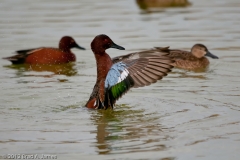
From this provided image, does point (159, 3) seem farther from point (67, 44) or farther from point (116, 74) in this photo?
point (116, 74)

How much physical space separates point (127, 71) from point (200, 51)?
4.06 meters

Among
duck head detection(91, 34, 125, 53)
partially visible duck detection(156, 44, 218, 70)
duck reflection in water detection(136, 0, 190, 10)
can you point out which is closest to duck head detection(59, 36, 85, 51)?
partially visible duck detection(156, 44, 218, 70)

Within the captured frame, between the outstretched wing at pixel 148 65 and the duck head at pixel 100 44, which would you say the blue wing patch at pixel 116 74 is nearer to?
the outstretched wing at pixel 148 65

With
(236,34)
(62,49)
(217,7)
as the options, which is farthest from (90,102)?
(217,7)

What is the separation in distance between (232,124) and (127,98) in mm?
1911

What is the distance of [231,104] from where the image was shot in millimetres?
8422

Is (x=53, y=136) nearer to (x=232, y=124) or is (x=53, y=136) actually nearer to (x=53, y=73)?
(x=232, y=124)

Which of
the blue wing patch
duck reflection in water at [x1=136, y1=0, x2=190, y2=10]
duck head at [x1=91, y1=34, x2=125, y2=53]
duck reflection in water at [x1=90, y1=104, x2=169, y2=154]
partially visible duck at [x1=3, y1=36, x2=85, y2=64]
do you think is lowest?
duck reflection in water at [x1=90, y1=104, x2=169, y2=154]

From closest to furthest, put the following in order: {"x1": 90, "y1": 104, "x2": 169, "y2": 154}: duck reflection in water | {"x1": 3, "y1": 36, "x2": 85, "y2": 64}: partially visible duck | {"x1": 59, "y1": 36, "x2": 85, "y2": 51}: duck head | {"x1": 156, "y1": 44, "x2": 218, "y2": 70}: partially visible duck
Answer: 1. {"x1": 90, "y1": 104, "x2": 169, "y2": 154}: duck reflection in water
2. {"x1": 156, "y1": 44, "x2": 218, "y2": 70}: partially visible duck
3. {"x1": 3, "y1": 36, "x2": 85, "y2": 64}: partially visible duck
4. {"x1": 59, "y1": 36, "x2": 85, "y2": 51}: duck head

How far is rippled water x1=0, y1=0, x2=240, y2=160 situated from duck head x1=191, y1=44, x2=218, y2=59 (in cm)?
20

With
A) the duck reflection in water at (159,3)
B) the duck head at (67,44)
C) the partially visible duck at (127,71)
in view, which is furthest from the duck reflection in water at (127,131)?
the duck reflection in water at (159,3)

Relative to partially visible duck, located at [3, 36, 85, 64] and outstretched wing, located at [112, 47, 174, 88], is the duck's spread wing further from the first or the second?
partially visible duck, located at [3, 36, 85, 64]

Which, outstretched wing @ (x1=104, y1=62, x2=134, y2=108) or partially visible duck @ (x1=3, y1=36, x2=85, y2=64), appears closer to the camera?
outstretched wing @ (x1=104, y1=62, x2=134, y2=108)

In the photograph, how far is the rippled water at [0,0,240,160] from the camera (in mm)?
6715
